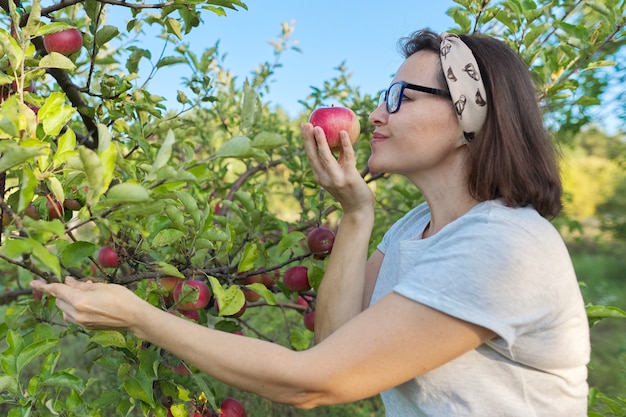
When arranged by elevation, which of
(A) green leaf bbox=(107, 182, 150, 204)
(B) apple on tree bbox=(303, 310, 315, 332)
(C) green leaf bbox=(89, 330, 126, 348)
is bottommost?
(B) apple on tree bbox=(303, 310, 315, 332)

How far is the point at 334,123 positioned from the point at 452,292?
63 centimetres

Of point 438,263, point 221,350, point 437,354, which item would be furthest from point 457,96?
point 221,350

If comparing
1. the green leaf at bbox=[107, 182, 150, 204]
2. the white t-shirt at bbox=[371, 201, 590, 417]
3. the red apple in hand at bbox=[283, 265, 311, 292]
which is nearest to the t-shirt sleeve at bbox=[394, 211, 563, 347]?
the white t-shirt at bbox=[371, 201, 590, 417]

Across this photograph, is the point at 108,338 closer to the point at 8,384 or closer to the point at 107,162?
the point at 8,384

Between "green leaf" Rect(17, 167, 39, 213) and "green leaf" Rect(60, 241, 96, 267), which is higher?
"green leaf" Rect(17, 167, 39, 213)

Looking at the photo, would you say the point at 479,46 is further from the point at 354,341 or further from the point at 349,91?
the point at 349,91

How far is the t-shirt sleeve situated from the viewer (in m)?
0.89

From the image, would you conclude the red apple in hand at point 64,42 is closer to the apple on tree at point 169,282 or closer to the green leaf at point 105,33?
the green leaf at point 105,33

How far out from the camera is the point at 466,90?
112 cm

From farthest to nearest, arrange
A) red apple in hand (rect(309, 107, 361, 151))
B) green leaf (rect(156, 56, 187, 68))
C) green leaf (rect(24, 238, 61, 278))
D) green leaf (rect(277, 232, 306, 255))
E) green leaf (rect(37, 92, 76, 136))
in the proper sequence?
green leaf (rect(156, 56, 187, 68))
green leaf (rect(277, 232, 306, 255))
red apple in hand (rect(309, 107, 361, 151))
green leaf (rect(37, 92, 76, 136))
green leaf (rect(24, 238, 61, 278))

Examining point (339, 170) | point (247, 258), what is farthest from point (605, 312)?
point (247, 258)

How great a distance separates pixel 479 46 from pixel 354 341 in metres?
0.68

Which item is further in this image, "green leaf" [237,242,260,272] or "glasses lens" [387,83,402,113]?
"green leaf" [237,242,260,272]

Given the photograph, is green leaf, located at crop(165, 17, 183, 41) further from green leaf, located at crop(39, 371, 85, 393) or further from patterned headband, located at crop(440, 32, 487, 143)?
green leaf, located at crop(39, 371, 85, 393)
